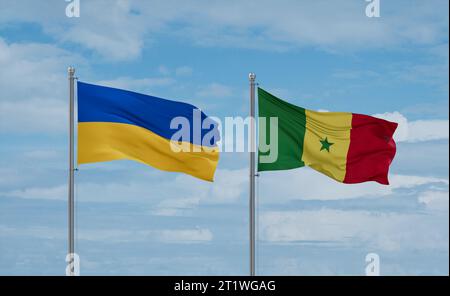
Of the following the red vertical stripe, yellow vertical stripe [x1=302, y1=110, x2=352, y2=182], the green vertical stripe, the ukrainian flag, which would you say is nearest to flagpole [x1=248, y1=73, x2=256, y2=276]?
the green vertical stripe

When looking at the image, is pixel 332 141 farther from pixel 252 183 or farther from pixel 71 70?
pixel 71 70

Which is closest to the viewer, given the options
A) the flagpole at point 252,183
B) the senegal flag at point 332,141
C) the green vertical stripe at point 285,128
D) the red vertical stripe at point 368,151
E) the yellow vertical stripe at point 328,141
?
the flagpole at point 252,183

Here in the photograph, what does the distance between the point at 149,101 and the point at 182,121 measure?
1063mm

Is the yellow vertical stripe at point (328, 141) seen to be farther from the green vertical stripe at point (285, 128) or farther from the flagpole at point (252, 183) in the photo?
the flagpole at point (252, 183)

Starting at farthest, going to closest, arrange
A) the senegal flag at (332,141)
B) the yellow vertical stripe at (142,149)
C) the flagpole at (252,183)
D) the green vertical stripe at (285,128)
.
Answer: the senegal flag at (332,141) → the green vertical stripe at (285,128) → the yellow vertical stripe at (142,149) → the flagpole at (252,183)

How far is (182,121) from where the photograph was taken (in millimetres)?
20234

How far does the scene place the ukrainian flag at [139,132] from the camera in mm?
20141

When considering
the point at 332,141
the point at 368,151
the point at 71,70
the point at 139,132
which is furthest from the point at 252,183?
the point at 71,70

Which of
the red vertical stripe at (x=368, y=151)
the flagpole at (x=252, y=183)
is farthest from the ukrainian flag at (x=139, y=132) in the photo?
the red vertical stripe at (x=368, y=151)

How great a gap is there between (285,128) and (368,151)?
2.56 metres

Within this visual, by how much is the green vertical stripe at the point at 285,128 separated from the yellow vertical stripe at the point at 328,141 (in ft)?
0.61

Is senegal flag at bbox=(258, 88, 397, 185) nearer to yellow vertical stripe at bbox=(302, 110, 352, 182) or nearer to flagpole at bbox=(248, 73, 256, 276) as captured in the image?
yellow vertical stripe at bbox=(302, 110, 352, 182)
